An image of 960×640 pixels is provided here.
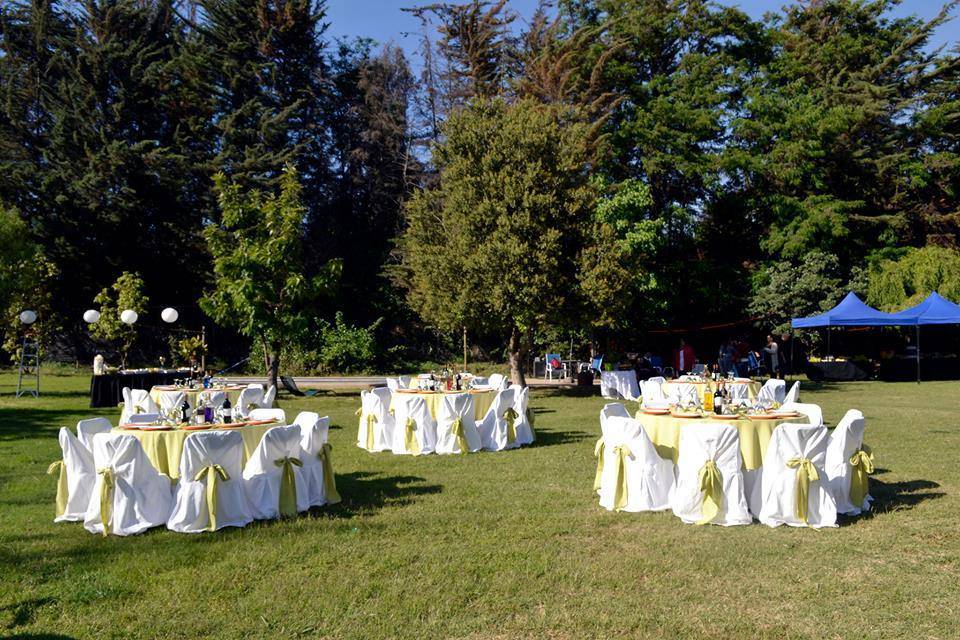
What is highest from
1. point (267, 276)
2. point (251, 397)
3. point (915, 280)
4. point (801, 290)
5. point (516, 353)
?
point (915, 280)

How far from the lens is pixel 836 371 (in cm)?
2559

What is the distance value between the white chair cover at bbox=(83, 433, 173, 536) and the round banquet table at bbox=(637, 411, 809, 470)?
4.45 metres

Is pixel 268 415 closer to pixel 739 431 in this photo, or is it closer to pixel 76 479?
pixel 76 479

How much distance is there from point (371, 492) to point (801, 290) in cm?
2375

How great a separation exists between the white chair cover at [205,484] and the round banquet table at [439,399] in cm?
479

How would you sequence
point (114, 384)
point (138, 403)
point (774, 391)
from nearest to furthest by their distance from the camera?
point (774, 391)
point (138, 403)
point (114, 384)

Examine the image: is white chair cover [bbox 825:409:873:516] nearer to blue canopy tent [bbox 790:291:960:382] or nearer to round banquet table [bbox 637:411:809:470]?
round banquet table [bbox 637:411:809:470]

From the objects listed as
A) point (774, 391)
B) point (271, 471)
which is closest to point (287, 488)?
point (271, 471)

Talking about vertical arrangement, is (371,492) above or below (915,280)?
below

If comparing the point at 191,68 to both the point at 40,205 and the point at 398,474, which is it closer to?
the point at 40,205

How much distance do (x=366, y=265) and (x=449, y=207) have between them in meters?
17.5

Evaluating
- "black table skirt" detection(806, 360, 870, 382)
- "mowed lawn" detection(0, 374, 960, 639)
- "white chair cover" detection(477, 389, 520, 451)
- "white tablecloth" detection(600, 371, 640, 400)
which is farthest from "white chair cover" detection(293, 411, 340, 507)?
"black table skirt" detection(806, 360, 870, 382)

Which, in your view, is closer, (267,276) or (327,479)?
(327,479)

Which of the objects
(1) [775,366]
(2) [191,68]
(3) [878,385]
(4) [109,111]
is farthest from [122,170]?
(3) [878,385]
